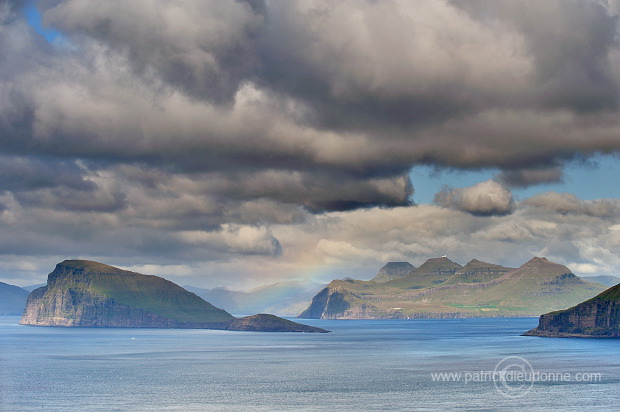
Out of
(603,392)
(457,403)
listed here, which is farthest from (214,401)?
(603,392)

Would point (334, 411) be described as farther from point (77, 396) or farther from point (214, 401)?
point (77, 396)

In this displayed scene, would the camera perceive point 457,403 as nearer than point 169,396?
Yes

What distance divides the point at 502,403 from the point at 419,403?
20.2 metres

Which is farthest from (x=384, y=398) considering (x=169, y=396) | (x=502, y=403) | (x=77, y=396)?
(x=77, y=396)

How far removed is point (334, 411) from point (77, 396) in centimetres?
7268

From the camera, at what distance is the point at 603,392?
19700 centimetres

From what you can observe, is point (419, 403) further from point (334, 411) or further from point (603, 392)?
point (603, 392)

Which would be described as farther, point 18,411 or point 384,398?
point 384,398

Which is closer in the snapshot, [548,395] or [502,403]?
[502,403]

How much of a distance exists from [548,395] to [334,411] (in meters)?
60.6

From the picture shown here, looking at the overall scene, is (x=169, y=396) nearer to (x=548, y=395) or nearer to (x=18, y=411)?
(x=18, y=411)

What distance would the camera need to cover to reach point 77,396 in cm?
19850

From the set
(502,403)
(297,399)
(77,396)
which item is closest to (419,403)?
(502,403)

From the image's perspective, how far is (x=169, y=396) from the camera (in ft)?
650
